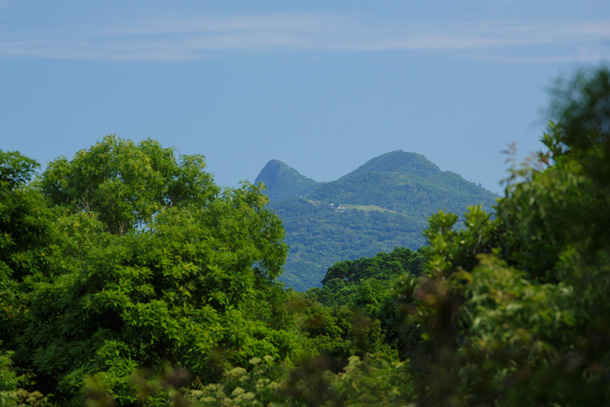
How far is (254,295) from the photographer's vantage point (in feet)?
57.0

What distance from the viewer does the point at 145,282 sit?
14773mm

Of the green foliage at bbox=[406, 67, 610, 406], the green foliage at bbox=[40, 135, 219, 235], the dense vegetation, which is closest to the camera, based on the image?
the green foliage at bbox=[406, 67, 610, 406]

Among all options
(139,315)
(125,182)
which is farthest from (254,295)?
(125,182)

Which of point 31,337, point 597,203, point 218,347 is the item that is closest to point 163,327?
point 218,347

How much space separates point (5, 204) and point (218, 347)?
21.2 ft

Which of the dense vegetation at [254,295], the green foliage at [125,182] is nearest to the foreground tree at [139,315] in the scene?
the dense vegetation at [254,295]

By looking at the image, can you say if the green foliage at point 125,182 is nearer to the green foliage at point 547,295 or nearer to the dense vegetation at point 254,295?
the dense vegetation at point 254,295

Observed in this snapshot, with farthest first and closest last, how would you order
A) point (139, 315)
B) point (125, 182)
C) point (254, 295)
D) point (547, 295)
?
point (125, 182), point (254, 295), point (139, 315), point (547, 295)

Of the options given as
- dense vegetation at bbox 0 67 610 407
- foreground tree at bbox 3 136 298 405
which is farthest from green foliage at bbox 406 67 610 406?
foreground tree at bbox 3 136 298 405

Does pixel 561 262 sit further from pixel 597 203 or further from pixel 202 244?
pixel 202 244

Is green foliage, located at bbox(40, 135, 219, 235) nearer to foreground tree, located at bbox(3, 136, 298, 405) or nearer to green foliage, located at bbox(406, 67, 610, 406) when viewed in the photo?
foreground tree, located at bbox(3, 136, 298, 405)

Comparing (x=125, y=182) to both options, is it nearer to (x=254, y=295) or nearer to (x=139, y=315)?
(x=254, y=295)

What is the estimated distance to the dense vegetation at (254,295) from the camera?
5789mm

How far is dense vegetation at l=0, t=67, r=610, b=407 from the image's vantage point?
5789 mm
